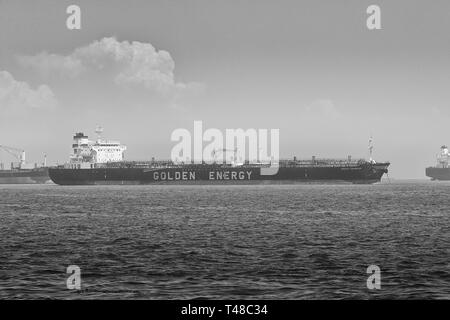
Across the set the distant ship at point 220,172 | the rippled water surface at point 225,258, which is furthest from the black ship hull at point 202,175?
the rippled water surface at point 225,258

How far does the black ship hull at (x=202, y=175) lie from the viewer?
14050 centimetres

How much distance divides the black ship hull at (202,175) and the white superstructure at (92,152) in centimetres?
1235

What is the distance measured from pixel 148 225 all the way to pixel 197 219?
6384 millimetres

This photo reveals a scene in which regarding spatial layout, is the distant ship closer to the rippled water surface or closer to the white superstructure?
the white superstructure

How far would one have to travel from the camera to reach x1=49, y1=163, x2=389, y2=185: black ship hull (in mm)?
140500

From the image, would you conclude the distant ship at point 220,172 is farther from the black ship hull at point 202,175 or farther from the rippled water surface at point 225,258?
the rippled water surface at point 225,258

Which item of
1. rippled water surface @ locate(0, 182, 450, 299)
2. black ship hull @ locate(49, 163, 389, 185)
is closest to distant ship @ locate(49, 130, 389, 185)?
black ship hull @ locate(49, 163, 389, 185)

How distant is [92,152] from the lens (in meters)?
169

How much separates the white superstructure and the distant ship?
2954 mm

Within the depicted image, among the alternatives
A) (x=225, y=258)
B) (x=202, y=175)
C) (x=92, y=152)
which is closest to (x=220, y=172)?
(x=202, y=175)

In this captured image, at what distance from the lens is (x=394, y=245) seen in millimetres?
30703

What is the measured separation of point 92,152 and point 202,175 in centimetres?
3791
